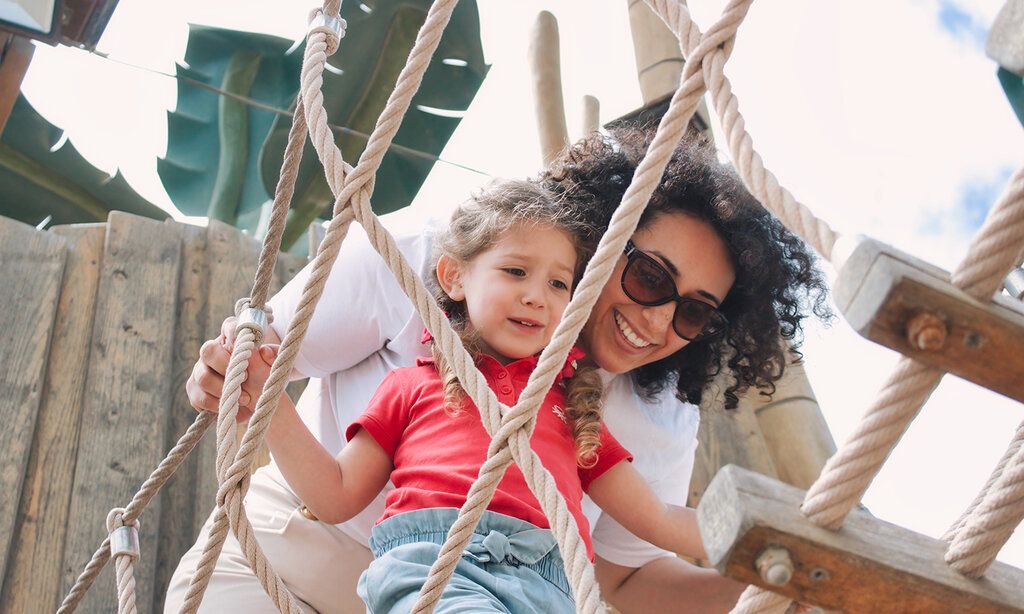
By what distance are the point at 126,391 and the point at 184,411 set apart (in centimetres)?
11

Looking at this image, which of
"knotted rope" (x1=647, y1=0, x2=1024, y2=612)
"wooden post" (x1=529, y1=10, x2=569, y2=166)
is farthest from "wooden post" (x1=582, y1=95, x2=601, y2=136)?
"knotted rope" (x1=647, y1=0, x2=1024, y2=612)

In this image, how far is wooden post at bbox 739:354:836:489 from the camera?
7.23ft

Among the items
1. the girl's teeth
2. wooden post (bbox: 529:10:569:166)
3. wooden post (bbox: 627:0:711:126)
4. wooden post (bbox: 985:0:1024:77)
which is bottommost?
the girl's teeth

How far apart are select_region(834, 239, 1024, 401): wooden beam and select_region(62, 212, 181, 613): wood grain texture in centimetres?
145

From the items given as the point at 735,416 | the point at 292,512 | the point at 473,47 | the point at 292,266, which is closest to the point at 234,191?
the point at 473,47

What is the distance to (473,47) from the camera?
154 inches

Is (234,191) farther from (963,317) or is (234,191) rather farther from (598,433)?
(963,317)

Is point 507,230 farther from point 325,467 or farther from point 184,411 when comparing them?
point 184,411

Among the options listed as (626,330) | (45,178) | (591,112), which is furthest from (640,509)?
(45,178)

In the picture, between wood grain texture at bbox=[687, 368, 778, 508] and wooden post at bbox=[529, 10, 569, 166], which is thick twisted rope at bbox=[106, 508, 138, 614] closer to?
wood grain texture at bbox=[687, 368, 778, 508]

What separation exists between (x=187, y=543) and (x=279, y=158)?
7.63ft

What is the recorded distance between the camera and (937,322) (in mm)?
554

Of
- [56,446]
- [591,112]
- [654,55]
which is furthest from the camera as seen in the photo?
[591,112]

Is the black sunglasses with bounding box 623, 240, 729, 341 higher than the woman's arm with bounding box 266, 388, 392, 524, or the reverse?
the black sunglasses with bounding box 623, 240, 729, 341
